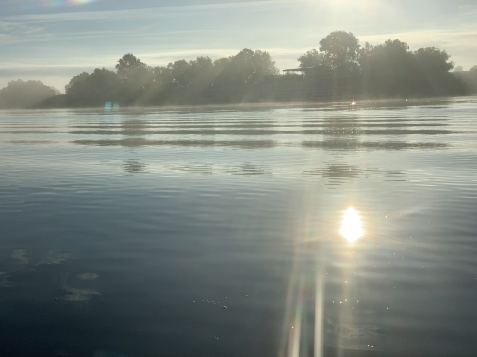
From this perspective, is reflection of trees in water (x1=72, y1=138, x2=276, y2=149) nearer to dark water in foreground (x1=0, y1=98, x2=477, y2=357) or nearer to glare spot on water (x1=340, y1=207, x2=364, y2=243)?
dark water in foreground (x1=0, y1=98, x2=477, y2=357)

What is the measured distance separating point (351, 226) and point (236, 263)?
2.84m

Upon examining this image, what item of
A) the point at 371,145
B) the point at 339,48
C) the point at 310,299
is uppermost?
the point at 339,48

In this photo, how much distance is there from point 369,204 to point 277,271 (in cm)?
480

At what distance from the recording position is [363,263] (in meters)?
7.75

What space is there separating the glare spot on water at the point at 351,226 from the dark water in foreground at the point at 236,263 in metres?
0.14

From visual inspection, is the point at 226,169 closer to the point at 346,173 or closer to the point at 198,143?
the point at 346,173

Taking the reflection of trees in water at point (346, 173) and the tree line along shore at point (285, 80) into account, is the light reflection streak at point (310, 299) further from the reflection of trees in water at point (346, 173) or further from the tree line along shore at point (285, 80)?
the tree line along shore at point (285, 80)

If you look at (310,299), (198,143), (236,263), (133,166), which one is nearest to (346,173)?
(133,166)

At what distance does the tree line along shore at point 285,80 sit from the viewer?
138 metres

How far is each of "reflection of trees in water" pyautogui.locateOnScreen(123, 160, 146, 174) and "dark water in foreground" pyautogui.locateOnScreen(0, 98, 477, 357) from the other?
92 cm

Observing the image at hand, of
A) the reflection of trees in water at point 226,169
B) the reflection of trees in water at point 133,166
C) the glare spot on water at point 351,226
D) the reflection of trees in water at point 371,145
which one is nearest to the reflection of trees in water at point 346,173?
the reflection of trees in water at point 226,169

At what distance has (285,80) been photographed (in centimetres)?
13875

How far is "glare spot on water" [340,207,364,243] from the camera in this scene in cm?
921

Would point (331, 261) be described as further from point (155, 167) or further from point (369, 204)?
point (155, 167)
